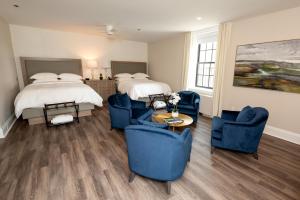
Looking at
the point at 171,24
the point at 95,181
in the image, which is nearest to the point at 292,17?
the point at 171,24

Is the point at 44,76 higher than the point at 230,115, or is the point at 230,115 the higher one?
the point at 44,76

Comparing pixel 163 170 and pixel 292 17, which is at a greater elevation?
pixel 292 17

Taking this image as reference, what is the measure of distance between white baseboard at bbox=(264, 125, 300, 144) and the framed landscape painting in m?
0.86

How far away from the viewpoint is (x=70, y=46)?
223 inches

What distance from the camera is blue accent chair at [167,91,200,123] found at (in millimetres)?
3932

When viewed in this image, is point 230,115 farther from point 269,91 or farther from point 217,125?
point 269,91

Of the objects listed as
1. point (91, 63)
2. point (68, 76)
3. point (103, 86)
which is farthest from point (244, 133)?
point (91, 63)

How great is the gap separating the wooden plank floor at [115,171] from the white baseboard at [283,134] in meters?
0.14

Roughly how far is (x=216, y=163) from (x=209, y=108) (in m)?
2.50

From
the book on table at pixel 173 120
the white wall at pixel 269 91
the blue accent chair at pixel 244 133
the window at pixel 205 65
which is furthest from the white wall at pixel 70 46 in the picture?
the blue accent chair at pixel 244 133

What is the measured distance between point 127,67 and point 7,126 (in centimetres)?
457

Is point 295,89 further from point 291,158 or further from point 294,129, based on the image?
point 291,158

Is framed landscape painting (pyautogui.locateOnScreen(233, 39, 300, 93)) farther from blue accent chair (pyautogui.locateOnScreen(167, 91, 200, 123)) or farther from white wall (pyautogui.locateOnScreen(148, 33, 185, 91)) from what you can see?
white wall (pyautogui.locateOnScreen(148, 33, 185, 91))

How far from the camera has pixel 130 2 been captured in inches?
114
